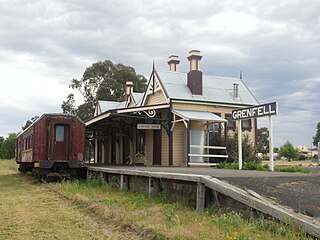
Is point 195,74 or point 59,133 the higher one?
point 195,74

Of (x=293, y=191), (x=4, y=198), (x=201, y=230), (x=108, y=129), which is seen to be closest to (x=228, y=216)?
(x=201, y=230)

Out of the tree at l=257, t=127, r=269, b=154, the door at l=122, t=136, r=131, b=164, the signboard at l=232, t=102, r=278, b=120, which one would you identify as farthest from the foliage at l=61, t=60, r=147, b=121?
the signboard at l=232, t=102, r=278, b=120

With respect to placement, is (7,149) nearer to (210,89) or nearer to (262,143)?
(262,143)

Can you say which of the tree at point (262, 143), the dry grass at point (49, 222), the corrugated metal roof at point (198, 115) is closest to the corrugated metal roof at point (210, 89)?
the corrugated metal roof at point (198, 115)

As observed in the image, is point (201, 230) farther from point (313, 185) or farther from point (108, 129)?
point (108, 129)

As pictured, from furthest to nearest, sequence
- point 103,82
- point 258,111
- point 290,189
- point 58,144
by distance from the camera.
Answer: point 103,82
point 58,144
point 258,111
point 290,189

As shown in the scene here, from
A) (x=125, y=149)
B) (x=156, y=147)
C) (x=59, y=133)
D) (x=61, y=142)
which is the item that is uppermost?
(x=59, y=133)

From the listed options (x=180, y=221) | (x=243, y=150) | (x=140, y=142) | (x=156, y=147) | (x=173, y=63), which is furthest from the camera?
(x=173, y=63)

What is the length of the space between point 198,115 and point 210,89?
366cm

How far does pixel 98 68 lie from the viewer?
49188 mm

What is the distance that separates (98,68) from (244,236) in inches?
1742

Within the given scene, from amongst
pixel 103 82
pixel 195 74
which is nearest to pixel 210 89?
pixel 195 74

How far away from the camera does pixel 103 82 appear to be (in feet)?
157

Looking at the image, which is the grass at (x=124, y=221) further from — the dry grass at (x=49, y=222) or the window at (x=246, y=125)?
the window at (x=246, y=125)
